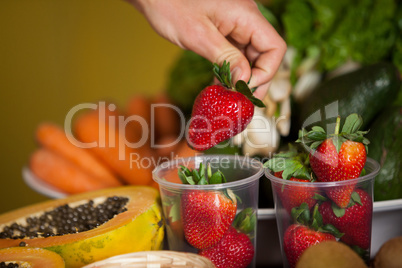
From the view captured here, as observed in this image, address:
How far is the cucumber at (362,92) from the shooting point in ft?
2.29

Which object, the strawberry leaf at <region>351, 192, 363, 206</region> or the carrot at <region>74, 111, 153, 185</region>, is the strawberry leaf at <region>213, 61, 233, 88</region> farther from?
the carrot at <region>74, 111, 153, 185</region>

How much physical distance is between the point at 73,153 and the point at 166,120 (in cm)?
27

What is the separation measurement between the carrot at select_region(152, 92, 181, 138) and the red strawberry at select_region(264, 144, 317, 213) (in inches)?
24.0

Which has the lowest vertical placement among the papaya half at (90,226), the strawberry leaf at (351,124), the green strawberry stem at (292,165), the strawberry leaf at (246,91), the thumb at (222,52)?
the papaya half at (90,226)

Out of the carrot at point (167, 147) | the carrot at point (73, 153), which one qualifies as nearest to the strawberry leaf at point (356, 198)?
the carrot at point (167, 147)

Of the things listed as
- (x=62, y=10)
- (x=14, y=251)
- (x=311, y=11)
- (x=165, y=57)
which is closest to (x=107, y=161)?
(x=14, y=251)

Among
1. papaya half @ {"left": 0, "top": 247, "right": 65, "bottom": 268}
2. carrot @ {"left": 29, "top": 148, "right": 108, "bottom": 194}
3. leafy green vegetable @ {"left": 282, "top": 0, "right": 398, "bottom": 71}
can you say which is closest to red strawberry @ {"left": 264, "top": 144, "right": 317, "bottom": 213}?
papaya half @ {"left": 0, "top": 247, "right": 65, "bottom": 268}

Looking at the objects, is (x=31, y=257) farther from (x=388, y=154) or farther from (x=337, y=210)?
(x=388, y=154)

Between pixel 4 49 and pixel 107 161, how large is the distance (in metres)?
1.35

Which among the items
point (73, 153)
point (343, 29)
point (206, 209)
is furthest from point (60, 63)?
point (206, 209)

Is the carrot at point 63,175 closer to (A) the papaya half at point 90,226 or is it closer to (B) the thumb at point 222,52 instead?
(A) the papaya half at point 90,226

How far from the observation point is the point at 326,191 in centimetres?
50

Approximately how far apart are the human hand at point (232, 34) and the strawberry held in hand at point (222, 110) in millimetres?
Answer: 84

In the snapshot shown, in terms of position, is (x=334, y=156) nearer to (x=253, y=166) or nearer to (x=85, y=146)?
(x=253, y=166)
